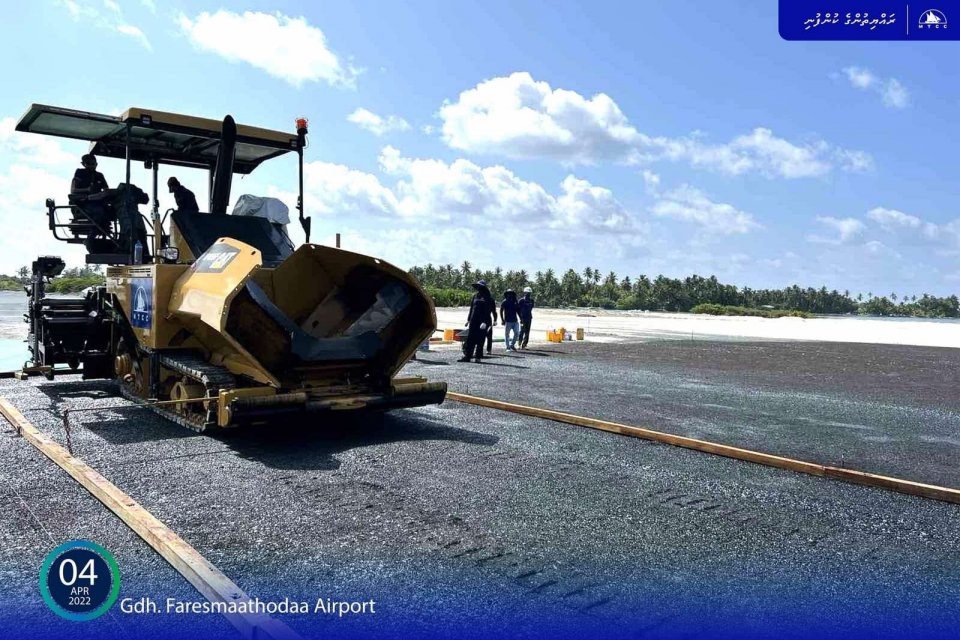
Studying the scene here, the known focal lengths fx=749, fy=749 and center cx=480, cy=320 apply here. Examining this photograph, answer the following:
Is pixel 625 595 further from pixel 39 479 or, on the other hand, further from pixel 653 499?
pixel 39 479

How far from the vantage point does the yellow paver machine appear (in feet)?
22.6

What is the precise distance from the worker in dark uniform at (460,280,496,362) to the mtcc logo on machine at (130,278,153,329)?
825 centimetres

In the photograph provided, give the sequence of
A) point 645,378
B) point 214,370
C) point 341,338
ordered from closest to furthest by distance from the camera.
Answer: point 214,370, point 341,338, point 645,378

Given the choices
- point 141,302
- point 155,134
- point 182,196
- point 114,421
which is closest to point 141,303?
point 141,302

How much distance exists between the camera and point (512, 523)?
15.4 ft

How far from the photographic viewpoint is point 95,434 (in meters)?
7.16

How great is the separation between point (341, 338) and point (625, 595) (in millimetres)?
4549

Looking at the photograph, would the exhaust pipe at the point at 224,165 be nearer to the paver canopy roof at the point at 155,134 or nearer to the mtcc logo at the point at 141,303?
the paver canopy roof at the point at 155,134

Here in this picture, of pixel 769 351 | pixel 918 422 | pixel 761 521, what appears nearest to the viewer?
pixel 761 521

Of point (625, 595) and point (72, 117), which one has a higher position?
point (72, 117)

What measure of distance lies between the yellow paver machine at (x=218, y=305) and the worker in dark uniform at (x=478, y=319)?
272 inches

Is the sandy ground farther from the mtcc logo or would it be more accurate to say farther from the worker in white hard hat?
the mtcc logo

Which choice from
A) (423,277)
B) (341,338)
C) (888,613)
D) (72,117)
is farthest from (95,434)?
(423,277)

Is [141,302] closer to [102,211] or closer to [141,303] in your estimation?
[141,303]
